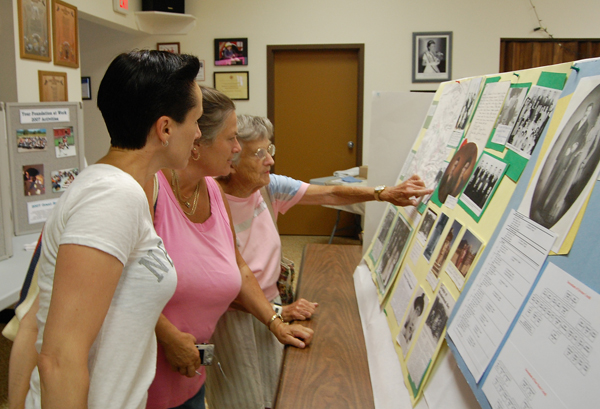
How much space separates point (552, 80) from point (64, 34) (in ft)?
12.5

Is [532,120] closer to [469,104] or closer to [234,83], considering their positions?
[469,104]

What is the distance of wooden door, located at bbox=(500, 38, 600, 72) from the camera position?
5.03 metres

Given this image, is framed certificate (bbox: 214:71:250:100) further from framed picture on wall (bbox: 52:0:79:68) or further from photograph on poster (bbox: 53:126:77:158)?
photograph on poster (bbox: 53:126:77:158)

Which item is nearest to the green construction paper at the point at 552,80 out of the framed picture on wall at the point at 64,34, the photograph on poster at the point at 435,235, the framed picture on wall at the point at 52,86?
the photograph on poster at the point at 435,235

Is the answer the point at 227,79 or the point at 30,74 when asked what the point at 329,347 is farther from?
the point at 227,79

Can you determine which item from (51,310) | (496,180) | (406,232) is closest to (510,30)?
(406,232)

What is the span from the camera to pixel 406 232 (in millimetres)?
1509

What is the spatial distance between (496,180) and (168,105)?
653 mm

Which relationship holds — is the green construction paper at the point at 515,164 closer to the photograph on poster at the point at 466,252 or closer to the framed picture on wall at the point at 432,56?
the photograph on poster at the point at 466,252

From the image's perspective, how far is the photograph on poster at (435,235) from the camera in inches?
46.3

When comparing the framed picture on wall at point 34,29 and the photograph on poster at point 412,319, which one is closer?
the photograph on poster at point 412,319

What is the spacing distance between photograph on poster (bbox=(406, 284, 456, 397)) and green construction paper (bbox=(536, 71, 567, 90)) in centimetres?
44

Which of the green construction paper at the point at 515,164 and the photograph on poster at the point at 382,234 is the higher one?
the green construction paper at the point at 515,164

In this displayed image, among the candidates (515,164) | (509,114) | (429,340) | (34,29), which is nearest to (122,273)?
(429,340)
